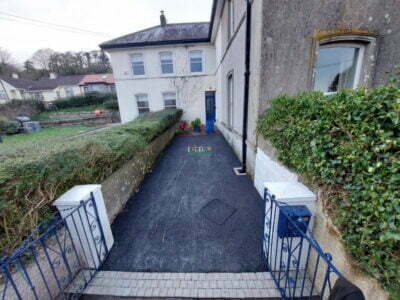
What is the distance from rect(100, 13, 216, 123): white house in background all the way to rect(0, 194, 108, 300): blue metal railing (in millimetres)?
11003

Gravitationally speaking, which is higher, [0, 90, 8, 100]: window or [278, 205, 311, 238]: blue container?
[0, 90, 8, 100]: window

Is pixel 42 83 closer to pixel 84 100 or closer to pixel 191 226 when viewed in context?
pixel 84 100

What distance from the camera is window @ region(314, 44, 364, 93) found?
4121 mm

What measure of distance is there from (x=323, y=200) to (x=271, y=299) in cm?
129

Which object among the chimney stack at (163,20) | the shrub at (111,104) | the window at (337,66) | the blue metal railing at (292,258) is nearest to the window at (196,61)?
the chimney stack at (163,20)

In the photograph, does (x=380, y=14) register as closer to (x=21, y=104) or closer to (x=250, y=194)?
(x=250, y=194)

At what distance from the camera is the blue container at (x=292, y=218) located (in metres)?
1.86

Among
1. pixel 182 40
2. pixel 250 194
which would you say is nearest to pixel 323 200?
pixel 250 194

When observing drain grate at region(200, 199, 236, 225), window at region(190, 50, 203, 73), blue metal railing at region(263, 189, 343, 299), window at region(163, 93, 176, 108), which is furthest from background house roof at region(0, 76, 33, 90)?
blue metal railing at region(263, 189, 343, 299)

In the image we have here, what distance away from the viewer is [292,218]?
74.0 inches

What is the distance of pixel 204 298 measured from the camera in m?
1.93

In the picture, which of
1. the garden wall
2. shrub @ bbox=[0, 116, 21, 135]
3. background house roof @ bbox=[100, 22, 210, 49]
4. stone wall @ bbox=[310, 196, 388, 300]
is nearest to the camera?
stone wall @ bbox=[310, 196, 388, 300]

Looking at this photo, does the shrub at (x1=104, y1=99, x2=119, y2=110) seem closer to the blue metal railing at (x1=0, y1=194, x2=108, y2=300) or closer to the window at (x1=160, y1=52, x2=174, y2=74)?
the window at (x1=160, y1=52, x2=174, y2=74)

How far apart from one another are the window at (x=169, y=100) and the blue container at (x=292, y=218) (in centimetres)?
1184
